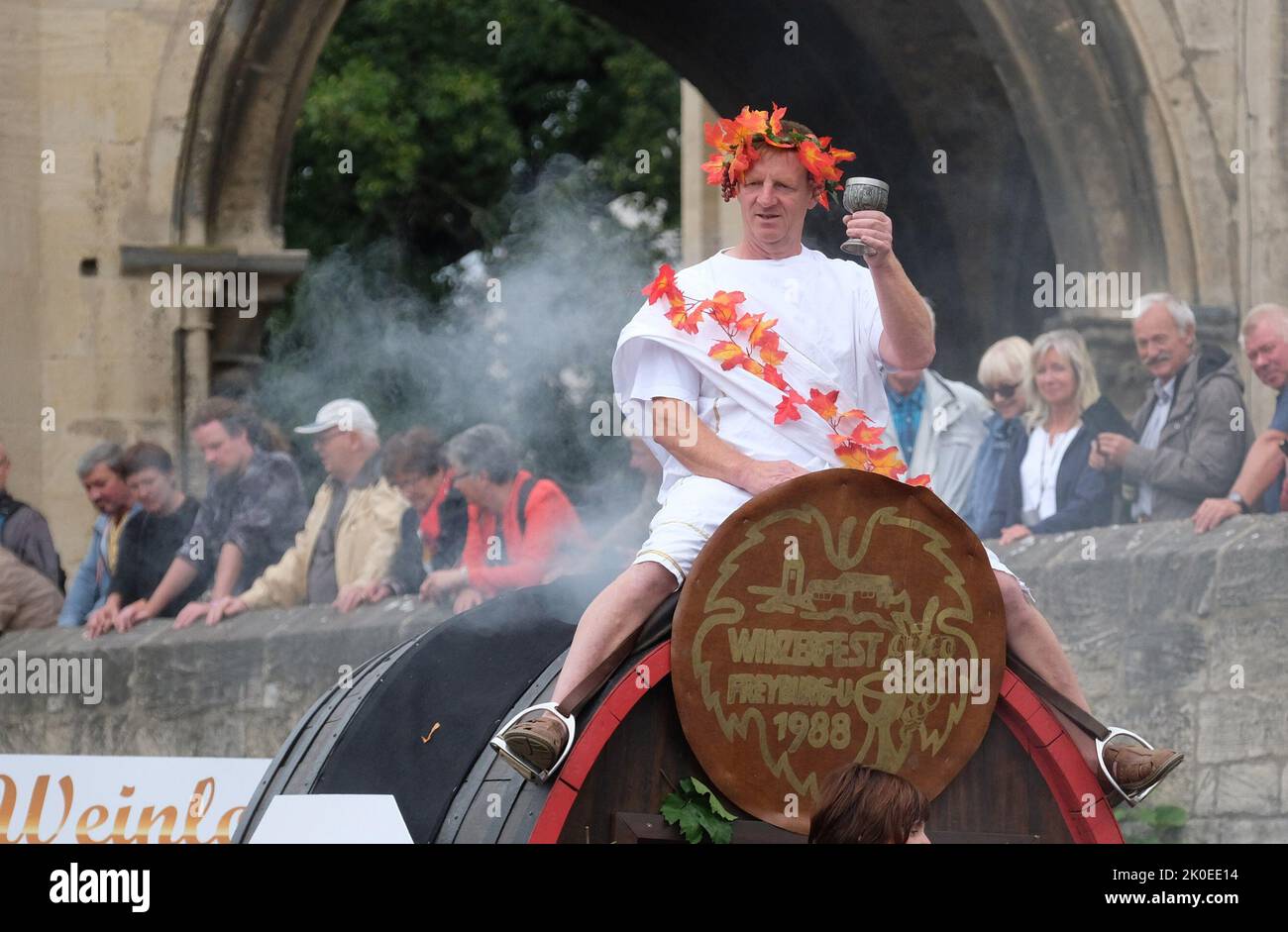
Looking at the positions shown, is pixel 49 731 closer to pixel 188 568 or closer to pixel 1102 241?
pixel 188 568

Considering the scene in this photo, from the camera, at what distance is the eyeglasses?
9.23m

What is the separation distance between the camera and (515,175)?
78.9ft

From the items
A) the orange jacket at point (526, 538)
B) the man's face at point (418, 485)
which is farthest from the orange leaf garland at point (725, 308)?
the man's face at point (418, 485)

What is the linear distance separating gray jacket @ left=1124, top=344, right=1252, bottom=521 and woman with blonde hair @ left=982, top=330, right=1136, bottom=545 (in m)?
0.17

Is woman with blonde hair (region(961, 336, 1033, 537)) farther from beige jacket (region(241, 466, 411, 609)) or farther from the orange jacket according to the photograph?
beige jacket (region(241, 466, 411, 609))

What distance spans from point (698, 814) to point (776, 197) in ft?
4.72

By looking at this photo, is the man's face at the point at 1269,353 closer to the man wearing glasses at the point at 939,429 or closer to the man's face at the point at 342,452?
the man wearing glasses at the point at 939,429

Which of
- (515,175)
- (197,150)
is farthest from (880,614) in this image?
(515,175)

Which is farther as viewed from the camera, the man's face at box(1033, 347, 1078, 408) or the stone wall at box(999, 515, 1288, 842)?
the man's face at box(1033, 347, 1078, 408)

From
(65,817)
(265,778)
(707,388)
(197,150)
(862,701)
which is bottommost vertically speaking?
(65,817)

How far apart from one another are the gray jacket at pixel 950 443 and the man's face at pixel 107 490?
10.9ft

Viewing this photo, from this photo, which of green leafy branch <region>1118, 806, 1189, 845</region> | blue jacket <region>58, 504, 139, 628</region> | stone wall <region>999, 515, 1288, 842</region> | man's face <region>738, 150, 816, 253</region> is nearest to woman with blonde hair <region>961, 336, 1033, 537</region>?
stone wall <region>999, 515, 1288, 842</region>

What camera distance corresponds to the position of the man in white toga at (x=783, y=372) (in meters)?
4.97
